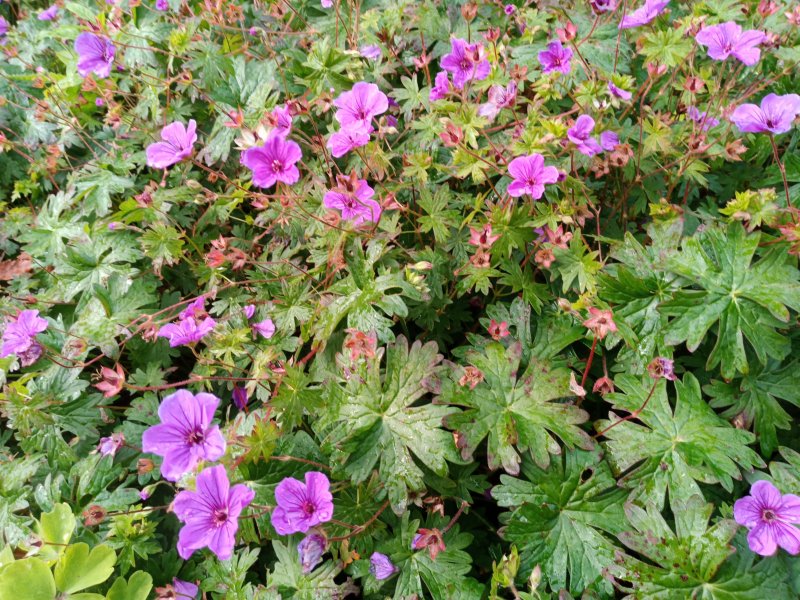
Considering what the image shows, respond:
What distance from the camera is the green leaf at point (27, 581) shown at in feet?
4.67

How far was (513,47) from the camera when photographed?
2156mm

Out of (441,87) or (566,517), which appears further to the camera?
(441,87)

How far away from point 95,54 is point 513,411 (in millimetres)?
2093

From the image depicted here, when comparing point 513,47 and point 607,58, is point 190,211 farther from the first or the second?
point 607,58

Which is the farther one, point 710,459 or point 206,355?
Result: point 206,355

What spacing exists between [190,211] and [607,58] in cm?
161

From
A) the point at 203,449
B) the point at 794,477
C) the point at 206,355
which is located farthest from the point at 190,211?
the point at 794,477

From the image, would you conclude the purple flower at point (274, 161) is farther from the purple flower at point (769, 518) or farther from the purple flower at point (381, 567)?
the purple flower at point (769, 518)

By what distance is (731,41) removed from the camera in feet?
5.58

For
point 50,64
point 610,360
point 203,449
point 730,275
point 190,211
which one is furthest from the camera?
point 50,64

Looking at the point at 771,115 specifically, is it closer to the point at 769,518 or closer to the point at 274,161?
the point at 769,518

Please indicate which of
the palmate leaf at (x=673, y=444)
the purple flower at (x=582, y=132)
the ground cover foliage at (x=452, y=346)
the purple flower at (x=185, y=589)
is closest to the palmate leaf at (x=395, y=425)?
the ground cover foliage at (x=452, y=346)

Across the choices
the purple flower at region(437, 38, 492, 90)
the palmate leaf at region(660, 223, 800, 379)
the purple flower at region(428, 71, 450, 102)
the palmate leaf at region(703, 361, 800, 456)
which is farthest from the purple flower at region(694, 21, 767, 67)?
the palmate leaf at region(703, 361, 800, 456)

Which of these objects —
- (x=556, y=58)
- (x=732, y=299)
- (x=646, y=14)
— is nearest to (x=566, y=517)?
(x=732, y=299)
